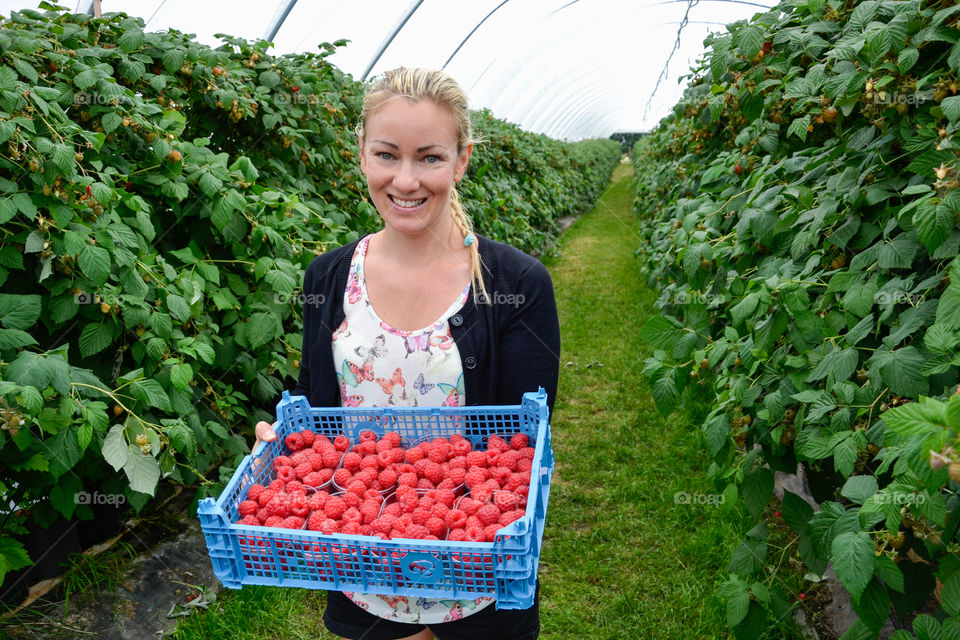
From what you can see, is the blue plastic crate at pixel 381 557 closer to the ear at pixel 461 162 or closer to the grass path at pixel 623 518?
the ear at pixel 461 162

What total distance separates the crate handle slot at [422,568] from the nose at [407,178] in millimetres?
823

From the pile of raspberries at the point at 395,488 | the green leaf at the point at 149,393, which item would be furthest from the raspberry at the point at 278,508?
the green leaf at the point at 149,393

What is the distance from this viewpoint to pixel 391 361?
5.75 ft

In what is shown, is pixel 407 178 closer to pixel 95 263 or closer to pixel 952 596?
pixel 95 263

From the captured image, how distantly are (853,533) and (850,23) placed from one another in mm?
1433

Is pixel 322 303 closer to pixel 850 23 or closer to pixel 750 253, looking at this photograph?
pixel 750 253

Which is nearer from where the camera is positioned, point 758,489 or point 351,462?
point 351,462

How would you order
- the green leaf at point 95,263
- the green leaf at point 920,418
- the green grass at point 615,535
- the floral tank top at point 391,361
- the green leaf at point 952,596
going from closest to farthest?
the green leaf at point 920,418
the green leaf at point 952,596
the floral tank top at point 391,361
the green leaf at point 95,263
the green grass at point 615,535

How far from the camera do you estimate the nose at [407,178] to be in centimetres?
159

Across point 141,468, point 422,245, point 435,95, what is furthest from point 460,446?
point 141,468

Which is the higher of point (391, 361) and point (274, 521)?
point (391, 361)

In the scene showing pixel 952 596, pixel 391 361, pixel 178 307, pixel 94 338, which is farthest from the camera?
pixel 178 307

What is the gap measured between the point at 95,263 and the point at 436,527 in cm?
155

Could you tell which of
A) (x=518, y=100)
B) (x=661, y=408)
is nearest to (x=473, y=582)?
(x=661, y=408)
